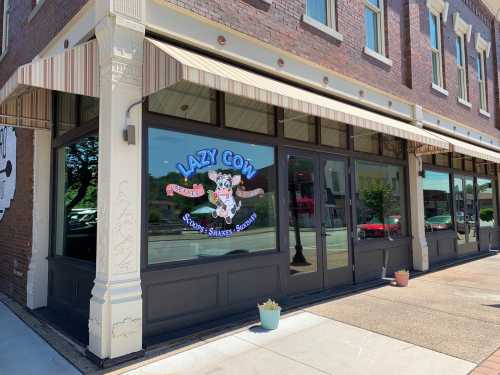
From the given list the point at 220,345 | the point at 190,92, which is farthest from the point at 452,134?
the point at 220,345

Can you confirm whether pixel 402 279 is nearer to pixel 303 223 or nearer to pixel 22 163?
pixel 303 223

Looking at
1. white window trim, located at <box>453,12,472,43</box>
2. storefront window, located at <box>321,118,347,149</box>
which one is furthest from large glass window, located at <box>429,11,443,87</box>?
storefront window, located at <box>321,118,347,149</box>

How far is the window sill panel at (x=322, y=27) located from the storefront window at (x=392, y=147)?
2.79 meters

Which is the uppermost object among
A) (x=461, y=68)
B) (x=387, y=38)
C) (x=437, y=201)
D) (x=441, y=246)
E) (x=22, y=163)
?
(x=461, y=68)

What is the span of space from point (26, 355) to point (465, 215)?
12322 mm

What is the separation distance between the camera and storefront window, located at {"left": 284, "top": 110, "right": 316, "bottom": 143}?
6648 mm

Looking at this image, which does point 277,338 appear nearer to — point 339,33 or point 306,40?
point 306,40

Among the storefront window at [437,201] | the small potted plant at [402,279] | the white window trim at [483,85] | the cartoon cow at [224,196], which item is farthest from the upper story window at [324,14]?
the white window trim at [483,85]

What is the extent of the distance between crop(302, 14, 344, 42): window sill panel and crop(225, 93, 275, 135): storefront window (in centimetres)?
176

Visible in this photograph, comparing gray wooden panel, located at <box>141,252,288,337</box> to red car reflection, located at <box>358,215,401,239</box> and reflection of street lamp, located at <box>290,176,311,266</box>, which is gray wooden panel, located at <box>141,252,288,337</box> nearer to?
reflection of street lamp, located at <box>290,176,311,266</box>

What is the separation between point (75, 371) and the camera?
12.7ft

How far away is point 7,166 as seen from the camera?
7.90 m

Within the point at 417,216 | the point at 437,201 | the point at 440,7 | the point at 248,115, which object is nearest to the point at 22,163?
the point at 248,115

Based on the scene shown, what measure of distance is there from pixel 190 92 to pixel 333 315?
3858mm
